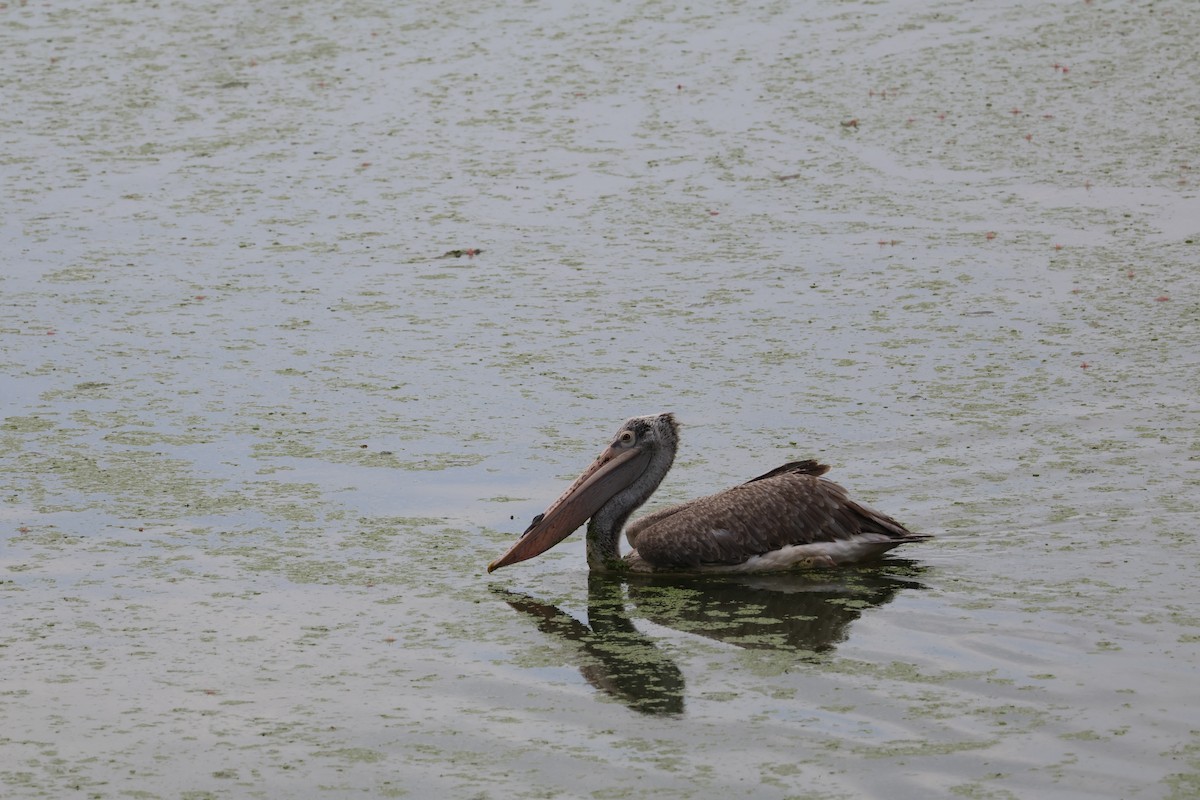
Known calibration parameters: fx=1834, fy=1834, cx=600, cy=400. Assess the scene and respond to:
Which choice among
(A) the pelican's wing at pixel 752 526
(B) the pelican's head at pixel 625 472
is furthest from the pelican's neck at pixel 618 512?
(A) the pelican's wing at pixel 752 526

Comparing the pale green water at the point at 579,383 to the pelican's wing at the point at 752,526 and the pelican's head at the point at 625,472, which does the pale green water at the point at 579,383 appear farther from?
the pelican's head at the point at 625,472

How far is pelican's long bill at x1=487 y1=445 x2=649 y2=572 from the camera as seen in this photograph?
6.43m

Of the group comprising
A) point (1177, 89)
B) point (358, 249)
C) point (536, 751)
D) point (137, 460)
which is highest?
point (1177, 89)

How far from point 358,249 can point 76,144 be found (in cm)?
271

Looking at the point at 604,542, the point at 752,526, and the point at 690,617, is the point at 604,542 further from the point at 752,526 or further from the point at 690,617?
the point at 690,617

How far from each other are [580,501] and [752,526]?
0.64 metres

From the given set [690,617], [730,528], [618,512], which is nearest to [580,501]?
[618,512]

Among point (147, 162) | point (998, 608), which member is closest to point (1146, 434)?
point (998, 608)

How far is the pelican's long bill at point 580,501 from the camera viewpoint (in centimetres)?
643

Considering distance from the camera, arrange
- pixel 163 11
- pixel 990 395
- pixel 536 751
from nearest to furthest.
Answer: pixel 536 751 → pixel 990 395 → pixel 163 11

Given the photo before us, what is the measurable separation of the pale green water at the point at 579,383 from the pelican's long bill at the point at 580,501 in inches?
5.1

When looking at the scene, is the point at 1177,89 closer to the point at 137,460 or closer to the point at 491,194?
the point at 491,194

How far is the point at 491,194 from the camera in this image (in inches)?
430

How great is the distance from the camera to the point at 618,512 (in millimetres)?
6738
